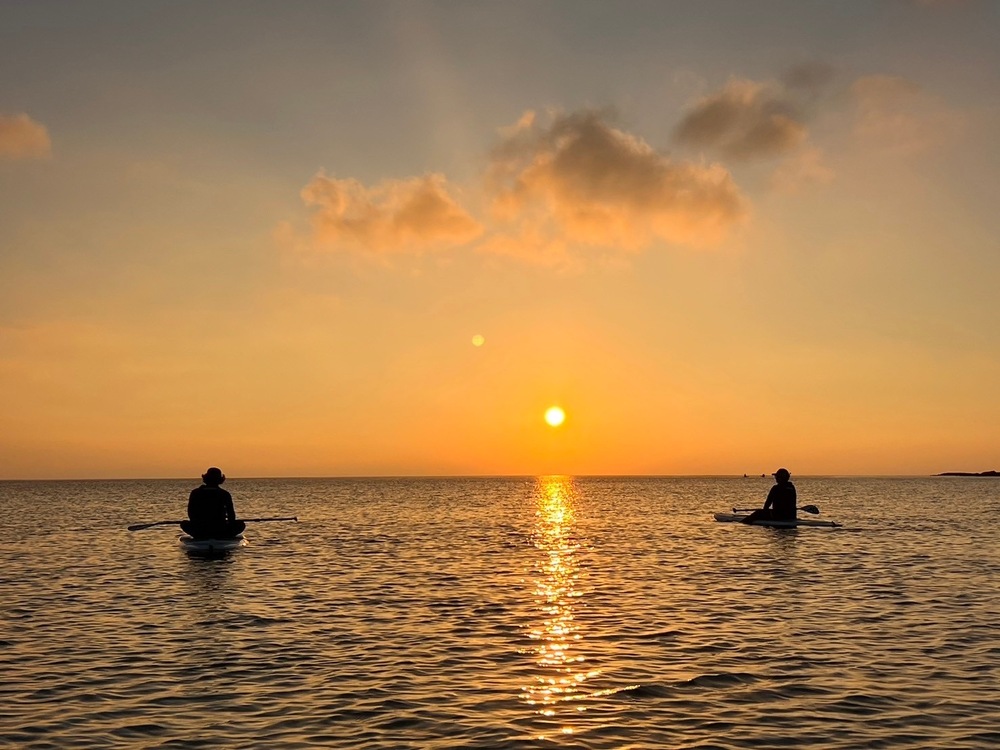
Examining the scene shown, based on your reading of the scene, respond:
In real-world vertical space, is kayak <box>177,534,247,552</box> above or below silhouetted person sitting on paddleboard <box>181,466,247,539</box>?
below

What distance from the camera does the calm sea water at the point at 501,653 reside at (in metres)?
13.3

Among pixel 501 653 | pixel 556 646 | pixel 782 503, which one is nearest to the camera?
pixel 501 653

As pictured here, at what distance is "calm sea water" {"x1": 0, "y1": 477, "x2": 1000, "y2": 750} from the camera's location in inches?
525

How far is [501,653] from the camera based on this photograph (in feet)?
61.8

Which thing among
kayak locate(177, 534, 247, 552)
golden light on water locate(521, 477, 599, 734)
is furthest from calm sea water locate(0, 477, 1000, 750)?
kayak locate(177, 534, 247, 552)

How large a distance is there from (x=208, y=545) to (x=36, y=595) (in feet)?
42.4

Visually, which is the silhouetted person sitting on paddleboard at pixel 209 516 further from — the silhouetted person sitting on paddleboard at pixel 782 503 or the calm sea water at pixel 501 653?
the silhouetted person sitting on paddleboard at pixel 782 503

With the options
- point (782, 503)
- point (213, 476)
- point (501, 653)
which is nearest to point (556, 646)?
point (501, 653)

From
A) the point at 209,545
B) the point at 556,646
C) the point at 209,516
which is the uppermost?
the point at 209,516

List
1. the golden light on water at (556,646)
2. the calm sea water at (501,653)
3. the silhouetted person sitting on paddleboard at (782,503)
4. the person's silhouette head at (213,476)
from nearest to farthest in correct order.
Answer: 1. the calm sea water at (501,653)
2. the golden light on water at (556,646)
3. the person's silhouette head at (213,476)
4. the silhouetted person sitting on paddleboard at (782,503)

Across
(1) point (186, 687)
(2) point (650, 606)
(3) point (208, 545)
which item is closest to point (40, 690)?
(1) point (186, 687)

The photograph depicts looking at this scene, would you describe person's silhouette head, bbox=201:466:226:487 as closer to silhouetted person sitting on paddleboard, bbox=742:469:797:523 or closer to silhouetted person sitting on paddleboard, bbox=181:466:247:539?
silhouetted person sitting on paddleboard, bbox=181:466:247:539

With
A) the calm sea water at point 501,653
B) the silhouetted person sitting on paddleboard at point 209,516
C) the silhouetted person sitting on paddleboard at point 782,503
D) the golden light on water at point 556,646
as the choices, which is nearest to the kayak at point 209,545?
the silhouetted person sitting on paddleboard at point 209,516

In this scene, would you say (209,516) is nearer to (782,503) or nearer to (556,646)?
(556,646)
